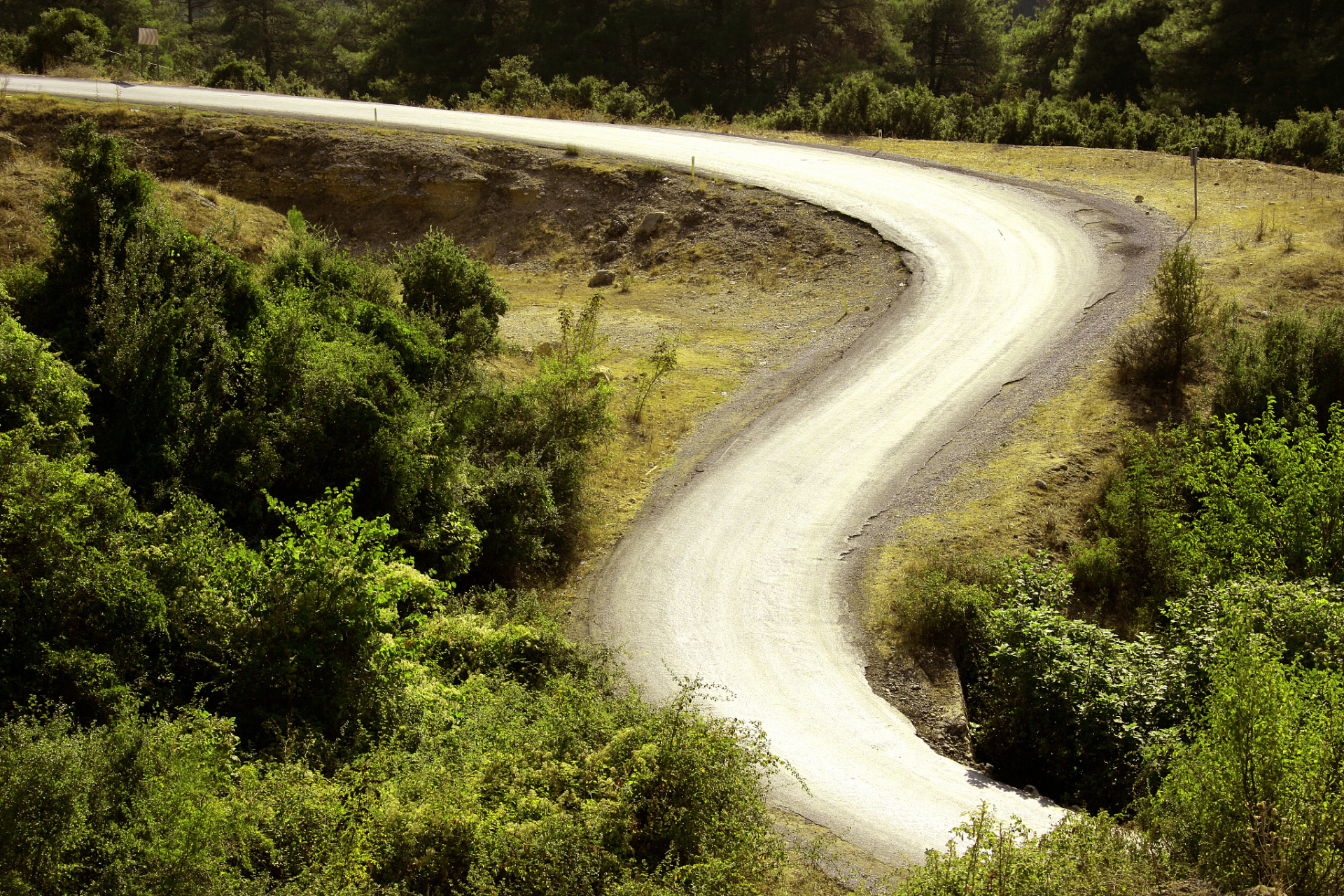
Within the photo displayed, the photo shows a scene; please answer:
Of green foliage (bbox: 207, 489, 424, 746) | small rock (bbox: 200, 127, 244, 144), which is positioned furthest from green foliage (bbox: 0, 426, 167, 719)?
small rock (bbox: 200, 127, 244, 144)

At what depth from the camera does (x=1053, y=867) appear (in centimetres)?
615

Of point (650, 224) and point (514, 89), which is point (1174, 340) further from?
point (514, 89)

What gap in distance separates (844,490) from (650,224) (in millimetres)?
11981

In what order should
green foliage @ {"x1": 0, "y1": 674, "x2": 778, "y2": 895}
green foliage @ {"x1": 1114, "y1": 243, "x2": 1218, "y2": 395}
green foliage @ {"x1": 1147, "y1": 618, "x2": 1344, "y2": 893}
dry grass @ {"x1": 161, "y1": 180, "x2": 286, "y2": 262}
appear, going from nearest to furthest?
1. green foliage @ {"x1": 0, "y1": 674, "x2": 778, "y2": 895}
2. green foliage @ {"x1": 1147, "y1": 618, "x2": 1344, "y2": 893}
3. green foliage @ {"x1": 1114, "y1": 243, "x2": 1218, "y2": 395}
4. dry grass @ {"x1": 161, "y1": 180, "x2": 286, "y2": 262}

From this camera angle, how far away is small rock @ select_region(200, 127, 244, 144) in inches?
967

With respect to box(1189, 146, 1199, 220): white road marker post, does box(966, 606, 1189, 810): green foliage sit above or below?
below

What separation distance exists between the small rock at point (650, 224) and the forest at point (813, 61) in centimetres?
871

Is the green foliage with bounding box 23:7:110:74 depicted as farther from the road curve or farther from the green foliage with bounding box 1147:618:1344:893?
the green foliage with bounding box 1147:618:1344:893

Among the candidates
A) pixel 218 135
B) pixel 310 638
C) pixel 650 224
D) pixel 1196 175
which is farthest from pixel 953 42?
pixel 310 638

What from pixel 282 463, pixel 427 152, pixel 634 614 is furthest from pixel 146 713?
pixel 427 152

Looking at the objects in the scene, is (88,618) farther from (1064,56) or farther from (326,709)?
(1064,56)

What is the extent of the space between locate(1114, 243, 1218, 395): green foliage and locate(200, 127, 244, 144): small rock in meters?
23.1

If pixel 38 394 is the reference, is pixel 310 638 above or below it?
below

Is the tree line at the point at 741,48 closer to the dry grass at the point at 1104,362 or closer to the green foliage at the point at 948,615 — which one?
the dry grass at the point at 1104,362
